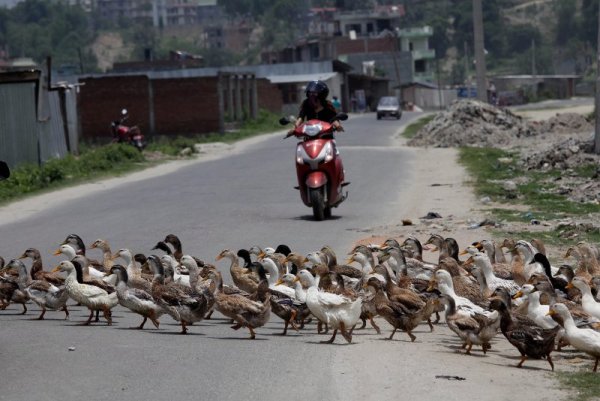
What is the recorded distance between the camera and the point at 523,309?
10.8 meters

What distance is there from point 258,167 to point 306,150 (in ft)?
45.8

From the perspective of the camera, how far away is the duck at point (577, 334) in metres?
9.38

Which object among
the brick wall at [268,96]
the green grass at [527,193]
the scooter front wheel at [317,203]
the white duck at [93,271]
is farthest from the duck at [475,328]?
the brick wall at [268,96]

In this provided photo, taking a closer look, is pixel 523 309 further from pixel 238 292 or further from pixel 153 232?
pixel 153 232

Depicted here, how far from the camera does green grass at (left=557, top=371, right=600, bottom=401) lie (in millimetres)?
8469

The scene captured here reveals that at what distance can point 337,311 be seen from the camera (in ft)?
34.2

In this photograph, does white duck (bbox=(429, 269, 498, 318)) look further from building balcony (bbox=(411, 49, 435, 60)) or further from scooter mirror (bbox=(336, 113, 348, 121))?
building balcony (bbox=(411, 49, 435, 60))

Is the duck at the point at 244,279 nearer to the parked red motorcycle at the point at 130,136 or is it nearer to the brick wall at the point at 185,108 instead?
the parked red motorcycle at the point at 130,136

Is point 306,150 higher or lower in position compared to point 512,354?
higher

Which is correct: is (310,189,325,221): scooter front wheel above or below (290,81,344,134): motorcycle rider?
below

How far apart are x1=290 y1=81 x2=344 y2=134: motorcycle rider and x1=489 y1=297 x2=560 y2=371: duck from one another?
33.2ft

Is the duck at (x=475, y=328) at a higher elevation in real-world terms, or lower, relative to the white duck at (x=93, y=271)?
lower

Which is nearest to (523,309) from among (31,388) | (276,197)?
(31,388)

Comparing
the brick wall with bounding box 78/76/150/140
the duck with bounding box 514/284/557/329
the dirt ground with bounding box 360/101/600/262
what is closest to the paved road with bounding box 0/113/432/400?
the dirt ground with bounding box 360/101/600/262
